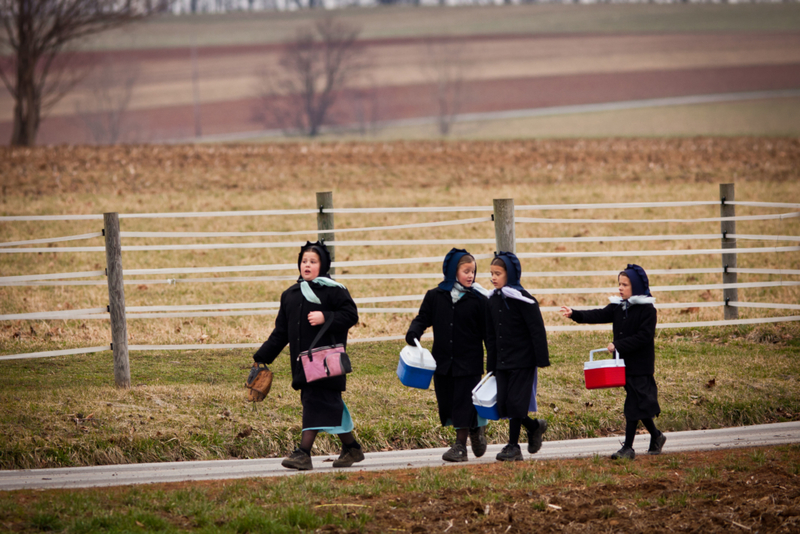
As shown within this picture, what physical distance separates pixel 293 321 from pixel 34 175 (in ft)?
56.7

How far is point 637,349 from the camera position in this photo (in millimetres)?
5902

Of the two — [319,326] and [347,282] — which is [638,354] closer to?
[319,326]

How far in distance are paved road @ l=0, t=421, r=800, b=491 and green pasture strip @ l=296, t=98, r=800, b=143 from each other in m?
52.8

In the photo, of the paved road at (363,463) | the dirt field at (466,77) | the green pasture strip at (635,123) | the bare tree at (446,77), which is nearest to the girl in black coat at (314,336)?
the paved road at (363,463)

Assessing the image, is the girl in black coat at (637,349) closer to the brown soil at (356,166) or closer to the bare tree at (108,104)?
the brown soil at (356,166)

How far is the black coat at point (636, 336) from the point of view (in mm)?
5871

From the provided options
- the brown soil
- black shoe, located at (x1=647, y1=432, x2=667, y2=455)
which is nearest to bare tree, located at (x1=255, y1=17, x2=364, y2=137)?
the brown soil

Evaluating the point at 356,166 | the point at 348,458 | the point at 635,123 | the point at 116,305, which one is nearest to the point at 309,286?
the point at 348,458

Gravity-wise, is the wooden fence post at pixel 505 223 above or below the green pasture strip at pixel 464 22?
below

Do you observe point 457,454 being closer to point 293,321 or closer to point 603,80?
point 293,321

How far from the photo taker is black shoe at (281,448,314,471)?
222 inches

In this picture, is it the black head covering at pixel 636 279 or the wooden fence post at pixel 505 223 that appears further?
the wooden fence post at pixel 505 223

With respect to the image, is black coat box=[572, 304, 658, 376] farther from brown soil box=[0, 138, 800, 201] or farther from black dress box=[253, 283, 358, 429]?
brown soil box=[0, 138, 800, 201]

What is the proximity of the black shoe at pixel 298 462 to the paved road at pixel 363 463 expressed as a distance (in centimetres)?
5
